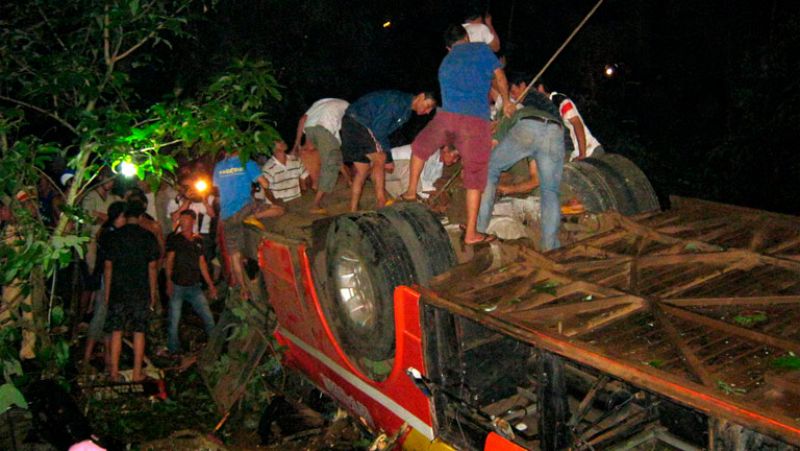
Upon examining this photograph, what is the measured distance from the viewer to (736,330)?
125 inches

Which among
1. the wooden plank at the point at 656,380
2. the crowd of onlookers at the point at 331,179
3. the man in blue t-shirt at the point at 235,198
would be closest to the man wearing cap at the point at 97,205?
the crowd of onlookers at the point at 331,179

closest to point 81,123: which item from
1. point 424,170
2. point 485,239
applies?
point 485,239

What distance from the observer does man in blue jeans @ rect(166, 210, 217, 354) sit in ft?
24.6

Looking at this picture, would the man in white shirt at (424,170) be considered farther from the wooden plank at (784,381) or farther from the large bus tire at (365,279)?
the wooden plank at (784,381)

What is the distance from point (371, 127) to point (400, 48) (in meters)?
11.4

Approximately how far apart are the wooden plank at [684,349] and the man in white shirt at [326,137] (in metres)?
3.95

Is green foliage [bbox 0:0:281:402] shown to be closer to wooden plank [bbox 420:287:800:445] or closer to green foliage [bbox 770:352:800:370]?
wooden plank [bbox 420:287:800:445]

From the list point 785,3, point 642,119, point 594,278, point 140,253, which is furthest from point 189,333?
point 642,119

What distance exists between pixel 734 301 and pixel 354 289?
2.28 m

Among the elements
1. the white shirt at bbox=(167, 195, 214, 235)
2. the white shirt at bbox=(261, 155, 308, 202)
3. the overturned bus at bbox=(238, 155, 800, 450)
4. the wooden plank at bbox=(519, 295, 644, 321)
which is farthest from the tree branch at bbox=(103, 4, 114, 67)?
the wooden plank at bbox=(519, 295, 644, 321)

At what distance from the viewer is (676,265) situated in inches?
161

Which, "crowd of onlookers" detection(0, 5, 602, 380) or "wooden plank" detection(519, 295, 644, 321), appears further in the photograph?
"crowd of onlookers" detection(0, 5, 602, 380)

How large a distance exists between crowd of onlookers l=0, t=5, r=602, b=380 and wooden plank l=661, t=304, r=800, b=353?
1.67 metres

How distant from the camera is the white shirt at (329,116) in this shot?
7.13 meters
